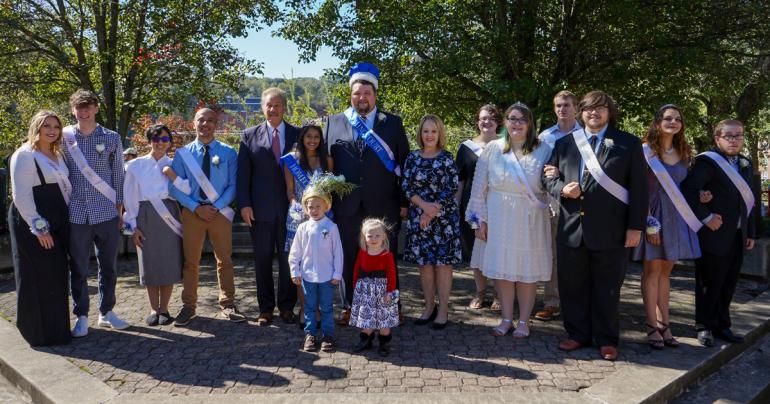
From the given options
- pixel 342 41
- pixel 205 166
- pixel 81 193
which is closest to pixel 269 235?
pixel 205 166

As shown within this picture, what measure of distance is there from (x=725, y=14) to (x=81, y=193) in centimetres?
798

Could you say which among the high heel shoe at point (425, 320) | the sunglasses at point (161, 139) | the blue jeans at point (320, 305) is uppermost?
the sunglasses at point (161, 139)

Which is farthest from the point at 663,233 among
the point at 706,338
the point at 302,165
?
the point at 302,165

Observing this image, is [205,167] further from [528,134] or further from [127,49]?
[127,49]

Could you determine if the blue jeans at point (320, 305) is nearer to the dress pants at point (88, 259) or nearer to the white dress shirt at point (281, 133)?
the white dress shirt at point (281, 133)

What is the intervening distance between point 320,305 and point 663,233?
279 cm

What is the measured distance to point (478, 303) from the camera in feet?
20.2

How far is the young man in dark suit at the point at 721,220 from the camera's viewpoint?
485 cm

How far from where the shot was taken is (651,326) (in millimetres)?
4879

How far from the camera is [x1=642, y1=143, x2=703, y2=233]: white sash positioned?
4.77 meters

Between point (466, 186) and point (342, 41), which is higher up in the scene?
point (342, 41)

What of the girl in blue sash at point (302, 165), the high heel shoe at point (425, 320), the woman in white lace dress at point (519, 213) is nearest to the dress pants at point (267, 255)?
the girl in blue sash at point (302, 165)

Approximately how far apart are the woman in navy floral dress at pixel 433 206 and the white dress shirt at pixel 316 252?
31.3 inches

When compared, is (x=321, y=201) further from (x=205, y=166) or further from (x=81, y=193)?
(x=81, y=193)
